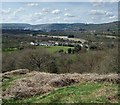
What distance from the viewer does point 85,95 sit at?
15766 millimetres

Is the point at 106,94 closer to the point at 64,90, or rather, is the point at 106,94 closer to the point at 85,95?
the point at 85,95

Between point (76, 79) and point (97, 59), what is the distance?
43.1 meters

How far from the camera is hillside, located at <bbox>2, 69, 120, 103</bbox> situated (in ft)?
49.8

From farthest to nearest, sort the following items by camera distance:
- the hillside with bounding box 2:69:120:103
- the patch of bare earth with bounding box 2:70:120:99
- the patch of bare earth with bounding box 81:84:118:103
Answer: the patch of bare earth with bounding box 2:70:120:99 < the hillside with bounding box 2:69:120:103 < the patch of bare earth with bounding box 81:84:118:103

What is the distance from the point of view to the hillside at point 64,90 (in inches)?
598

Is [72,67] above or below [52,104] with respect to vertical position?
below

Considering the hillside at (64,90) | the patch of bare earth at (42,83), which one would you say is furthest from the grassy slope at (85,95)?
the patch of bare earth at (42,83)

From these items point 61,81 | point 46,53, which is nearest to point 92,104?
point 61,81

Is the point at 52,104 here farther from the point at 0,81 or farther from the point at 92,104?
the point at 0,81

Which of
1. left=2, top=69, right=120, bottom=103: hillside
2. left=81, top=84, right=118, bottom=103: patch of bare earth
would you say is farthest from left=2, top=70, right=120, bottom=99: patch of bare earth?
left=81, top=84, right=118, bottom=103: patch of bare earth

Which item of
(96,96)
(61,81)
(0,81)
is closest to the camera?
(96,96)

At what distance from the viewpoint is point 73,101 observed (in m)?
14.7

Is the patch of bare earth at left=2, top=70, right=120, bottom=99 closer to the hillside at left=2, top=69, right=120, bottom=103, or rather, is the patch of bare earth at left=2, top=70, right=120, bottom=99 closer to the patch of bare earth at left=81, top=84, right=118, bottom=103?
the hillside at left=2, top=69, right=120, bottom=103

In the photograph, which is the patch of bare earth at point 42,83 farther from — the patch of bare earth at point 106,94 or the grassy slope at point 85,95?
the patch of bare earth at point 106,94
